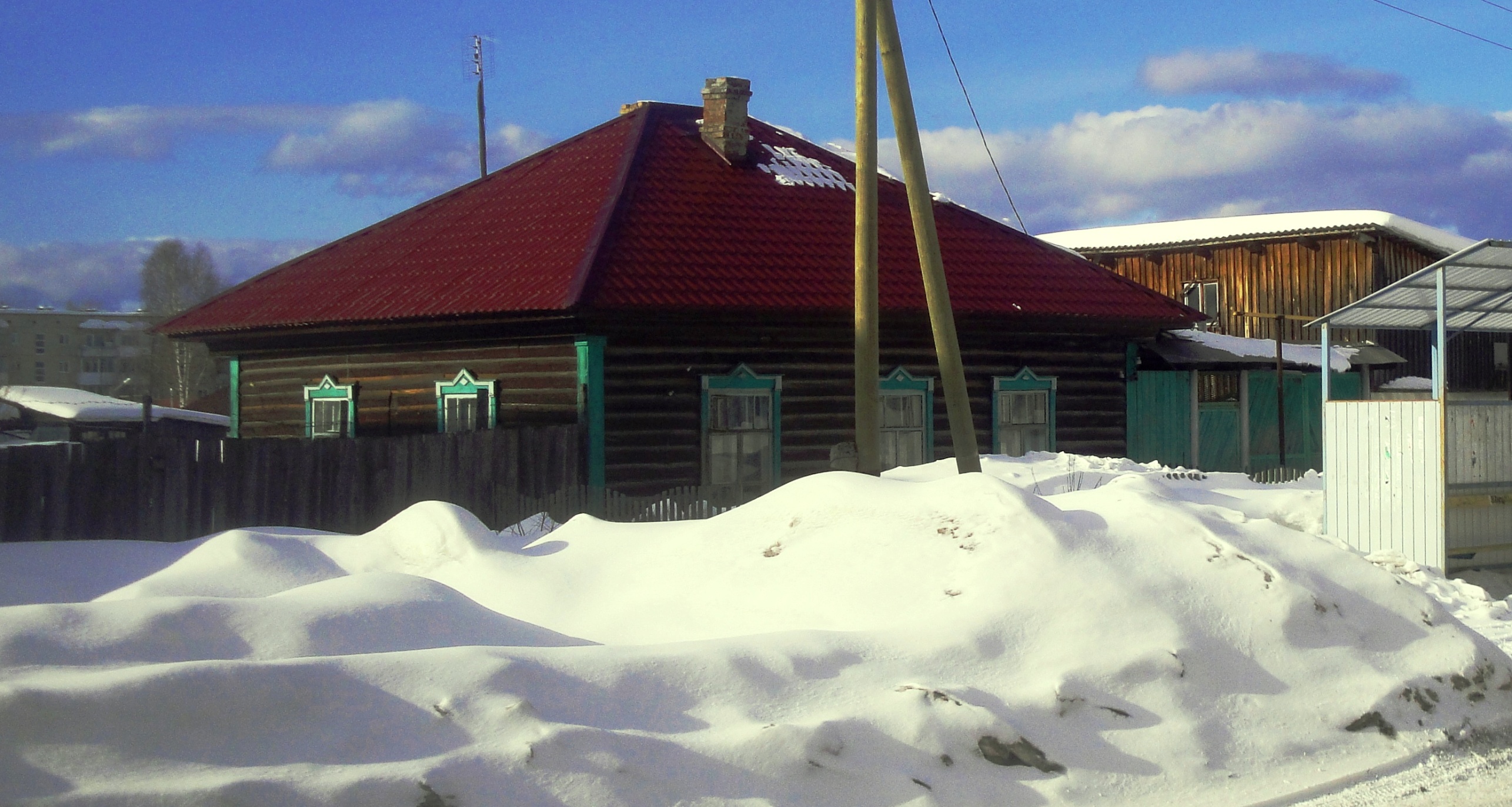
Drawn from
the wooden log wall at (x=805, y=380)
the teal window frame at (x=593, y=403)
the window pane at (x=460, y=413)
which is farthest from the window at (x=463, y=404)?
the wooden log wall at (x=805, y=380)

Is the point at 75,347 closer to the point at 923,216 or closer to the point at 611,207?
the point at 611,207

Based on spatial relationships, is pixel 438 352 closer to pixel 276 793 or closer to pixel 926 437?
pixel 926 437

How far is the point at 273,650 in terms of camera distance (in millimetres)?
5270

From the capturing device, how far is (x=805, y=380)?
1530 cm

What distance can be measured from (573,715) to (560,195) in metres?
12.5

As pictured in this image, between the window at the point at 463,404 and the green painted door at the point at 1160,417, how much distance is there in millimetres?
8903

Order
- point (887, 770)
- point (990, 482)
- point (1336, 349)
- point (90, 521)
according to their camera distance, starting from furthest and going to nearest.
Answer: point (1336, 349) < point (90, 521) < point (990, 482) < point (887, 770)

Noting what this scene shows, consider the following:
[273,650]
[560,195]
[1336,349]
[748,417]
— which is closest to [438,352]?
[560,195]

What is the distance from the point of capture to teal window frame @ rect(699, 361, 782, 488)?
1466 cm

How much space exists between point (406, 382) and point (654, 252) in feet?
11.9

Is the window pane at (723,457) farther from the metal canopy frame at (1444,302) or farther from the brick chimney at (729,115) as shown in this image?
the metal canopy frame at (1444,302)

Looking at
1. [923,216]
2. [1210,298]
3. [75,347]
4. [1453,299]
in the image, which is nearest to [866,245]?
[923,216]

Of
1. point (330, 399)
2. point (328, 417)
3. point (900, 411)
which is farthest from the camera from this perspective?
point (328, 417)

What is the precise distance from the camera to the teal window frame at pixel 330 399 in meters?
16.3
